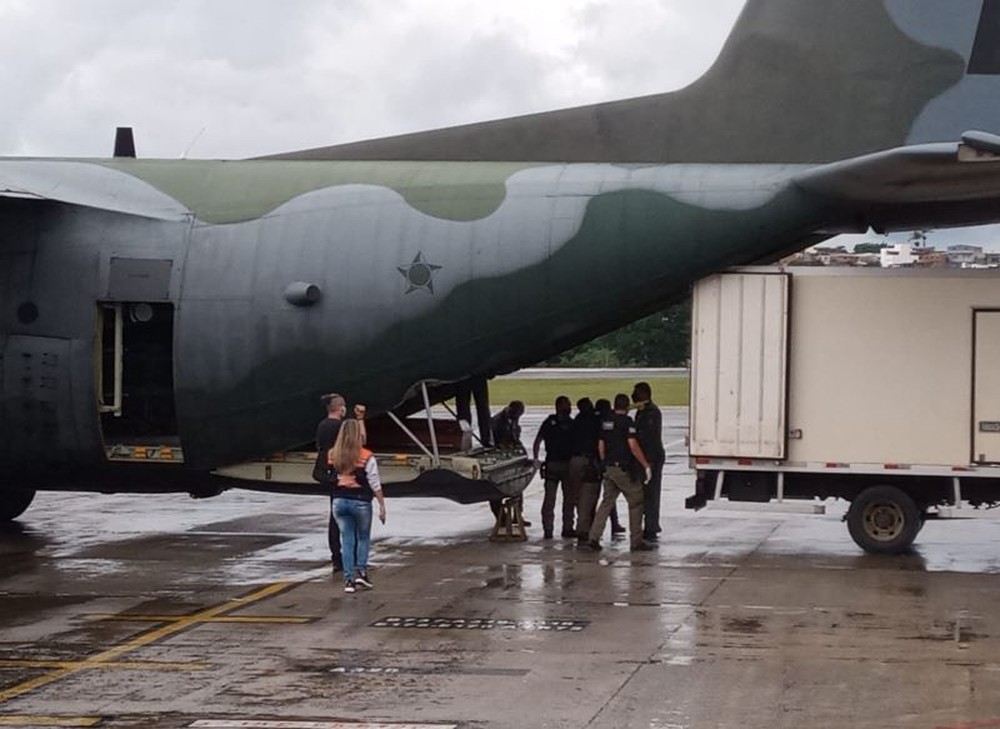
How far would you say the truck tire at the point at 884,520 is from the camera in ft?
56.9

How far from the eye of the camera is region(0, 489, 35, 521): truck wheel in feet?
68.3

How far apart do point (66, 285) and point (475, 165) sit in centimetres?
475

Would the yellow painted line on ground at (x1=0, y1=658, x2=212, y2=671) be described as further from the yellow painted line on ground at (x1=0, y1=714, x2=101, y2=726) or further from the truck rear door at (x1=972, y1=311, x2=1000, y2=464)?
the truck rear door at (x1=972, y1=311, x2=1000, y2=464)

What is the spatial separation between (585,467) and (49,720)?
9.50 meters

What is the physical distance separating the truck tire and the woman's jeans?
559cm

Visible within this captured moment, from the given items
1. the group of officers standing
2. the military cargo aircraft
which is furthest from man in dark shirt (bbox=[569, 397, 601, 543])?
the military cargo aircraft

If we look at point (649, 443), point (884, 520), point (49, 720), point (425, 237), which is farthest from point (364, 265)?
point (49, 720)

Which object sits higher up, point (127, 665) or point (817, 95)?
point (817, 95)

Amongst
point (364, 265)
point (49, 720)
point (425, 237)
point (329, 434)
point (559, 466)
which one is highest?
point (425, 237)

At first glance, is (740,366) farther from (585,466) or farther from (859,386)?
(585,466)

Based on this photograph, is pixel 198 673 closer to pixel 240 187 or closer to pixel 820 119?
pixel 240 187

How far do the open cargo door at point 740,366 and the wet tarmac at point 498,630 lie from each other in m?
0.96

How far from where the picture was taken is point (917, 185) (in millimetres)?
15445

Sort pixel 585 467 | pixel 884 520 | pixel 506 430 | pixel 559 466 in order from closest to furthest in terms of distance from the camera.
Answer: pixel 884 520 < pixel 585 467 < pixel 559 466 < pixel 506 430
